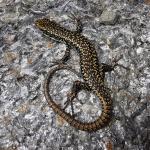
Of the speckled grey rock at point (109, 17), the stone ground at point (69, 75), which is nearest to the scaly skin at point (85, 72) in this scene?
the stone ground at point (69, 75)

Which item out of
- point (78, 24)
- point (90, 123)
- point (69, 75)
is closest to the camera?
point (90, 123)

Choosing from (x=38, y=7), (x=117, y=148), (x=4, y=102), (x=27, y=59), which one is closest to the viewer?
(x=117, y=148)

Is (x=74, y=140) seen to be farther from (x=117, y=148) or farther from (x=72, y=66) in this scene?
(x=72, y=66)

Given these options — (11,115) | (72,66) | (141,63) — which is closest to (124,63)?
(141,63)

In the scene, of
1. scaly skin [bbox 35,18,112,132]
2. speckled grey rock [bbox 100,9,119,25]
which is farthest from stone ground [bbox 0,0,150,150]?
scaly skin [bbox 35,18,112,132]

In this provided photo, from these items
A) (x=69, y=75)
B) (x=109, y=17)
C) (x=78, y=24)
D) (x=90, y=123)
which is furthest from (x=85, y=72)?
(x=109, y=17)

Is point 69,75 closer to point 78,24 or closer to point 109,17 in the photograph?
point 78,24
